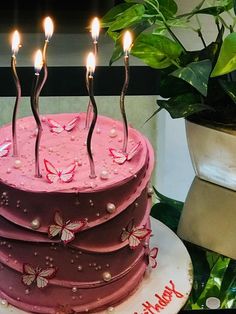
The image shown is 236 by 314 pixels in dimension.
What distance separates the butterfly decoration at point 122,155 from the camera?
863 mm

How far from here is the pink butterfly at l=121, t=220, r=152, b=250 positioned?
2.77ft

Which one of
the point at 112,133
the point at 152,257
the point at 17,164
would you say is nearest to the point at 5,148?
the point at 17,164

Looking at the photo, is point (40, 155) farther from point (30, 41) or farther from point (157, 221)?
point (30, 41)

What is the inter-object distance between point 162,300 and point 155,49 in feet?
1.29

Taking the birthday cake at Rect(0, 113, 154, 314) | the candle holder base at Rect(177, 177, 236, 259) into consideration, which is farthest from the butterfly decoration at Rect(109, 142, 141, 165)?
the candle holder base at Rect(177, 177, 236, 259)

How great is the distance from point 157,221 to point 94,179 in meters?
0.28

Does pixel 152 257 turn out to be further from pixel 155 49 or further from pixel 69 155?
pixel 155 49

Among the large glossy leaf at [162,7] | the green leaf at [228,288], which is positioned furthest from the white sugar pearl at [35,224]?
the large glossy leaf at [162,7]

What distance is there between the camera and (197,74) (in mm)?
936

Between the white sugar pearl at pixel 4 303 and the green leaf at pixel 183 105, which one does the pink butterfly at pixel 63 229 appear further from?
the green leaf at pixel 183 105

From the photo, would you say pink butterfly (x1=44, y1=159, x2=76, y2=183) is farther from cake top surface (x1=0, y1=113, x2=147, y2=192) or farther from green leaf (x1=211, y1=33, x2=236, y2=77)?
green leaf (x1=211, y1=33, x2=236, y2=77)

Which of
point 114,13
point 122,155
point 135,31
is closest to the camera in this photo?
point 122,155

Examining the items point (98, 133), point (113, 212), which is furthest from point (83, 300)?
point (98, 133)

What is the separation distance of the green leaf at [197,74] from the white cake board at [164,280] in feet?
0.83
